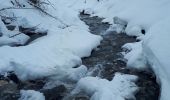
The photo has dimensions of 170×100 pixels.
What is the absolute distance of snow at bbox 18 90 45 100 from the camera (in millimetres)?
4147

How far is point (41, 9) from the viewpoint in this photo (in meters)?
7.36

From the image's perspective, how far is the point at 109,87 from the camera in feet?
13.8

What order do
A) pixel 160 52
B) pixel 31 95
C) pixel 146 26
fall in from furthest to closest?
pixel 146 26
pixel 31 95
pixel 160 52

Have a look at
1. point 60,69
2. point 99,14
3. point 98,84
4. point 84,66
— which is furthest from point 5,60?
point 99,14

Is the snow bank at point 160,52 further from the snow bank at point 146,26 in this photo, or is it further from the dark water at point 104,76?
the dark water at point 104,76

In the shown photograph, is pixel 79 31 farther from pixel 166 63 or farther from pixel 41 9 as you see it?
pixel 166 63

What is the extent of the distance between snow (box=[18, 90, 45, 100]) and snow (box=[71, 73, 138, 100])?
468 mm

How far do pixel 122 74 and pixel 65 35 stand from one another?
2101mm

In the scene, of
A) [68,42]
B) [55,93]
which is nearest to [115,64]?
[68,42]

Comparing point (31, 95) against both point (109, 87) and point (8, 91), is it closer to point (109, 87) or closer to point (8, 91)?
point (8, 91)

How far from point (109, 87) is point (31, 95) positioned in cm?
113

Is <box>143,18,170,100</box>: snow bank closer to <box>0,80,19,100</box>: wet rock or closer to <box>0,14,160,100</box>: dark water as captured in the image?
<box>0,14,160,100</box>: dark water

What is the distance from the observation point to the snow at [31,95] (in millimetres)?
4147

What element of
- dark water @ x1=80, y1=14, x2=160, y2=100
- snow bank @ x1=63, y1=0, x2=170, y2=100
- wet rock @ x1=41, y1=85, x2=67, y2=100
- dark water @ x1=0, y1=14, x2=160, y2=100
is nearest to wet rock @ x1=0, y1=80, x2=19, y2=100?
dark water @ x1=0, y1=14, x2=160, y2=100
